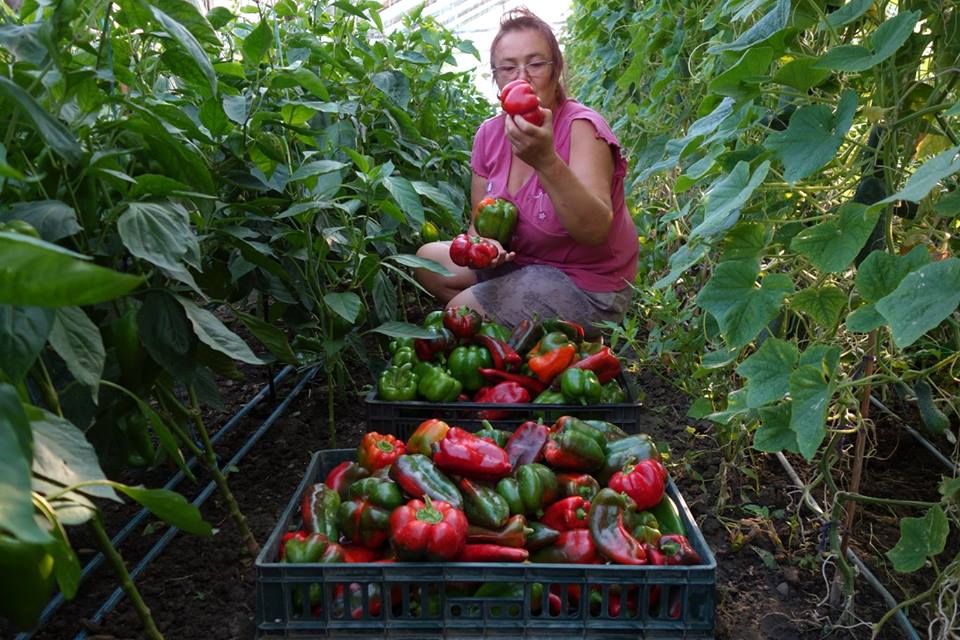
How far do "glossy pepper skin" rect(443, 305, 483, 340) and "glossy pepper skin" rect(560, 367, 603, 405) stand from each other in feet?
1.64

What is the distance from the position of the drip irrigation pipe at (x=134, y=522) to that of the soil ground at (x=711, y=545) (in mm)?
35

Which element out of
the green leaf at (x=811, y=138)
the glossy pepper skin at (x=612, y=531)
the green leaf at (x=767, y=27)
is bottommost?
the glossy pepper skin at (x=612, y=531)

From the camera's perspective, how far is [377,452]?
2105mm

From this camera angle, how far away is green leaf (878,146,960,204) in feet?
3.24

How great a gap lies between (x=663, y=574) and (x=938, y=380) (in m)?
1.63

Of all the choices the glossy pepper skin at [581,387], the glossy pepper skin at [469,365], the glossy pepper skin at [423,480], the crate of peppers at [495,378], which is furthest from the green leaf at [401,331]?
the glossy pepper skin at [423,480]

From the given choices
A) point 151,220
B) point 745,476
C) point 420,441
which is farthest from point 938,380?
point 151,220

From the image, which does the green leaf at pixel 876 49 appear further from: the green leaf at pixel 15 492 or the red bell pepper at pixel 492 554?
the green leaf at pixel 15 492

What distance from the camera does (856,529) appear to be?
7.37ft

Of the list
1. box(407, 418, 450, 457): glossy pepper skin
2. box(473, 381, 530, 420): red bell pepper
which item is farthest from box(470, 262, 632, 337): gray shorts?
box(407, 418, 450, 457): glossy pepper skin

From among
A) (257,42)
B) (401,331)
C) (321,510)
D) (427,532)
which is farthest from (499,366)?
(257,42)

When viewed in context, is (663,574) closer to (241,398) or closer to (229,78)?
(229,78)

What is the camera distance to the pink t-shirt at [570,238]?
3248mm

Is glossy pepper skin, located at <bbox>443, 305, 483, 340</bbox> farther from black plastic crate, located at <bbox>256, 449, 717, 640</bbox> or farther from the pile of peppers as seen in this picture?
black plastic crate, located at <bbox>256, 449, 717, 640</bbox>
